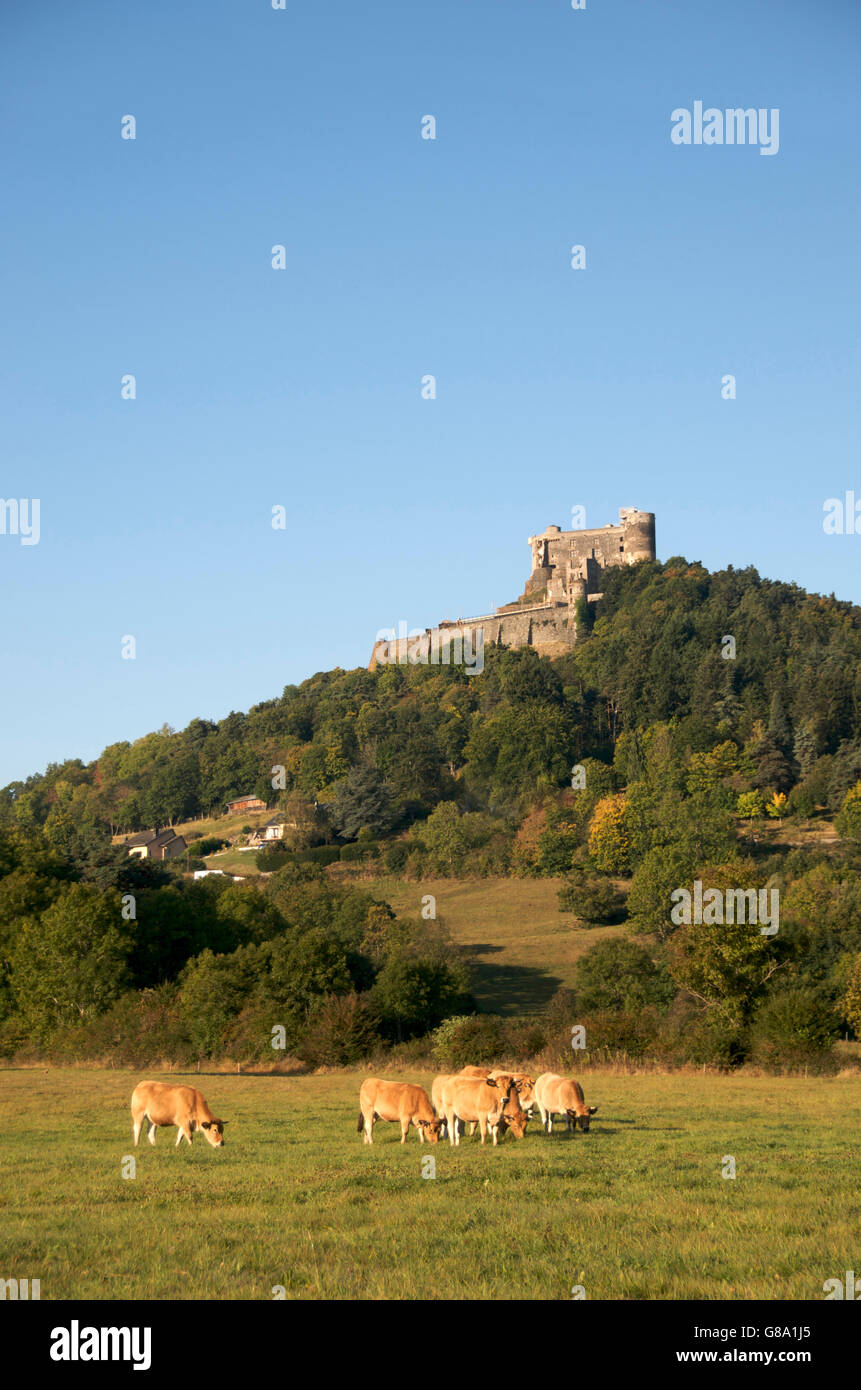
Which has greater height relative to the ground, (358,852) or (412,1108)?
(358,852)

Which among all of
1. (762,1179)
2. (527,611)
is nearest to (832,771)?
(527,611)

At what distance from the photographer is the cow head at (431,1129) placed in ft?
64.6

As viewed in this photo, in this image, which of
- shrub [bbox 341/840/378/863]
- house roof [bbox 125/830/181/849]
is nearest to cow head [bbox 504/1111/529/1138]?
shrub [bbox 341/840/378/863]

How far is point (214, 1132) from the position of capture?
19.9 metres

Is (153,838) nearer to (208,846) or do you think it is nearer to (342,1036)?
(208,846)

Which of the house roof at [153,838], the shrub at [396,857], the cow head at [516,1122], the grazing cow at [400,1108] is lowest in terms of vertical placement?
the cow head at [516,1122]

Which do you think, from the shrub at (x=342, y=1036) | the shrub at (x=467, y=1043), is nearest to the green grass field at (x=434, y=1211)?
the shrub at (x=467, y=1043)

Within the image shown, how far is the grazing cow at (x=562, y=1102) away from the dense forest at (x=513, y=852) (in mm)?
16742

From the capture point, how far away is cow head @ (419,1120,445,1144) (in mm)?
19688

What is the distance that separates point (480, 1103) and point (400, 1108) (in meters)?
1.37

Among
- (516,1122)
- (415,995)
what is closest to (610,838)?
(415,995)

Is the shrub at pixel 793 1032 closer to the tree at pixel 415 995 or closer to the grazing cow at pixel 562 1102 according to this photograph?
the tree at pixel 415 995
